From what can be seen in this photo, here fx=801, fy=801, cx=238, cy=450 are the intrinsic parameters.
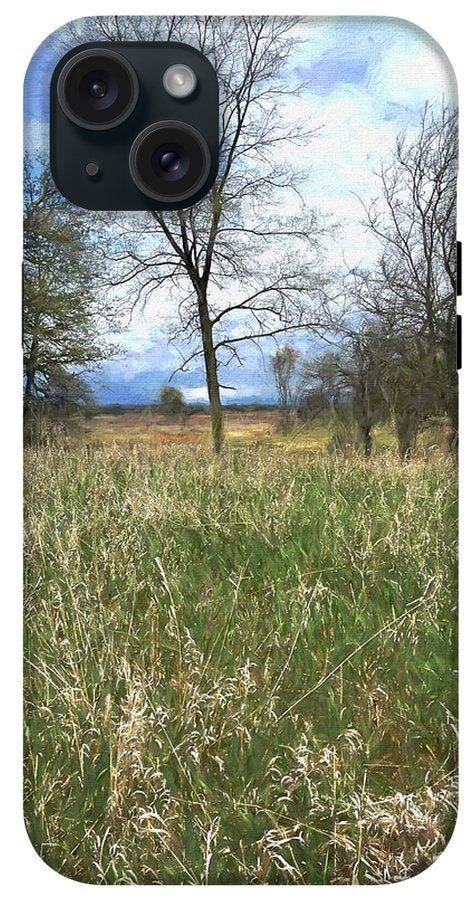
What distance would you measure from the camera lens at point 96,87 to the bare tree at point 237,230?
0.10 meters

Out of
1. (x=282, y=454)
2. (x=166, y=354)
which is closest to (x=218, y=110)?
(x=166, y=354)

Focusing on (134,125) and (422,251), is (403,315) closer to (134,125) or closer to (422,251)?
(422,251)

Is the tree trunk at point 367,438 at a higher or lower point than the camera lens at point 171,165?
lower

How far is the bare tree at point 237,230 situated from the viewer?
274cm

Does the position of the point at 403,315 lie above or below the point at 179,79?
below

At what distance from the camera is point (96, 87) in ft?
8.95

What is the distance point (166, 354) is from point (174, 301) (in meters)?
0.18

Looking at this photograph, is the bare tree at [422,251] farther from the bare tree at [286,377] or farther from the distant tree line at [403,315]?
the bare tree at [286,377]

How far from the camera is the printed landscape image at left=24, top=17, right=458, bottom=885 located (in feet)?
8.79

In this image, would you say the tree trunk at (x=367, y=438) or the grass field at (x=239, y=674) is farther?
the tree trunk at (x=367, y=438)

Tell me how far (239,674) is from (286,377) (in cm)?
102

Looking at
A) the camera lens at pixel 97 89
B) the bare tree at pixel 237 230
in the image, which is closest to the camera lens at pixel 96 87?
the camera lens at pixel 97 89

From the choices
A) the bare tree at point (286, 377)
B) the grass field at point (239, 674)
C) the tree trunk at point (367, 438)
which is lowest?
the grass field at point (239, 674)

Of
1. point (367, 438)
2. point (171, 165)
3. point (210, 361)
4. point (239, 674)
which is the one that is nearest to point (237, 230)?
point (171, 165)
